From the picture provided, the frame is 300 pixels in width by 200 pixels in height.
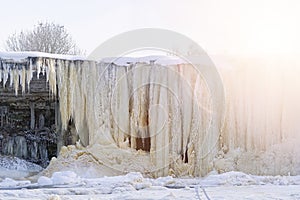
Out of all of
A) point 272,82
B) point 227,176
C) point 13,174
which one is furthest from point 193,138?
point 13,174

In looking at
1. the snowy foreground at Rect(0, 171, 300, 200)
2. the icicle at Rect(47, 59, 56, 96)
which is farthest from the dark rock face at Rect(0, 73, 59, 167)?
the snowy foreground at Rect(0, 171, 300, 200)

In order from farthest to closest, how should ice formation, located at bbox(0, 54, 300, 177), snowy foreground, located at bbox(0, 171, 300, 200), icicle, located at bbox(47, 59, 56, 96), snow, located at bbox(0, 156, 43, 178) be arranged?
1. snow, located at bbox(0, 156, 43, 178)
2. ice formation, located at bbox(0, 54, 300, 177)
3. icicle, located at bbox(47, 59, 56, 96)
4. snowy foreground, located at bbox(0, 171, 300, 200)

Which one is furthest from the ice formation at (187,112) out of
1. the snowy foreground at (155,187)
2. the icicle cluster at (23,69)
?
the snowy foreground at (155,187)

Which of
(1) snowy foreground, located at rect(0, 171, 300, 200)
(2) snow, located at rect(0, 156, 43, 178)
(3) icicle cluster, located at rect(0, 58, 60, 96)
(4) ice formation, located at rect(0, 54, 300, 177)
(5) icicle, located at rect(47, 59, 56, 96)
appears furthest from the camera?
(2) snow, located at rect(0, 156, 43, 178)

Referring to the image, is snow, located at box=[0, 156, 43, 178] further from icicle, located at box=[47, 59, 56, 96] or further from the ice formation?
icicle, located at box=[47, 59, 56, 96]

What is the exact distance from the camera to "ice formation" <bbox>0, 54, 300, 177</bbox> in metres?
13.0

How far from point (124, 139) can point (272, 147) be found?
159 inches

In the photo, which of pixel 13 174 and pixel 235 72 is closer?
pixel 235 72

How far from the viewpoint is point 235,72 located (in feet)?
42.5

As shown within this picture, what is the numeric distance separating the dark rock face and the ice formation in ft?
9.40

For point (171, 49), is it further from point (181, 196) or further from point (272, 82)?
point (181, 196)

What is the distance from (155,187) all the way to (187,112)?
2852mm

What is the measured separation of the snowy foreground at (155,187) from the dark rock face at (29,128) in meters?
4.00

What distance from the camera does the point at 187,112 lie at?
516 inches
